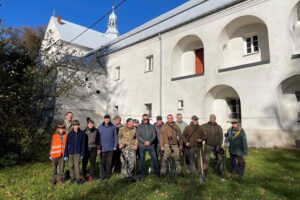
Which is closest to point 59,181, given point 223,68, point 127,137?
point 127,137

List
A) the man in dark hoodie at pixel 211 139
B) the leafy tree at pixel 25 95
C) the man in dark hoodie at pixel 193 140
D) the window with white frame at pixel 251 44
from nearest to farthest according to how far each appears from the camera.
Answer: the man in dark hoodie at pixel 193 140 < the man in dark hoodie at pixel 211 139 < the leafy tree at pixel 25 95 < the window with white frame at pixel 251 44

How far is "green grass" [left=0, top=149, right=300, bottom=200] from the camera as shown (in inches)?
226

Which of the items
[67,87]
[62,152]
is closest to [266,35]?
[67,87]

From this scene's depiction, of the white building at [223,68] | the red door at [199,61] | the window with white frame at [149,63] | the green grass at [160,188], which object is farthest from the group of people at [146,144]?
the window with white frame at [149,63]

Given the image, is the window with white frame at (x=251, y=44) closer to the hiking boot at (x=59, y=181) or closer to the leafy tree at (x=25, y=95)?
the leafy tree at (x=25, y=95)

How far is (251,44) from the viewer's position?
1426 cm

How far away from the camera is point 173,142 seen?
7094mm

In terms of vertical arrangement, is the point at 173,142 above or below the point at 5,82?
below

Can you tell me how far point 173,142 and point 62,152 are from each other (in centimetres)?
312

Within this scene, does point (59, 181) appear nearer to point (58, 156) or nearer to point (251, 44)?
point (58, 156)

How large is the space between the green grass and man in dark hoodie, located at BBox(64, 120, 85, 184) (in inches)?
12.5

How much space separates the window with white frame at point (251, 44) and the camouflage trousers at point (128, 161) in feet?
34.0

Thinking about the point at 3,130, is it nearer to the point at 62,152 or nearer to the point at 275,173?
the point at 62,152

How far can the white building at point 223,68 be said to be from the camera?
1205 centimetres
